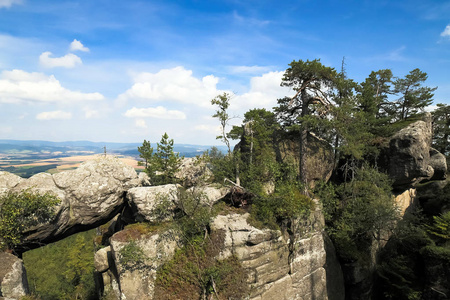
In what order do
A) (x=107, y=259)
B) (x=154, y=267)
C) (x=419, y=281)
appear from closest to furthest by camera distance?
(x=154, y=267) → (x=107, y=259) → (x=419, y=281)

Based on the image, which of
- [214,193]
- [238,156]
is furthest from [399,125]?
[214,193]

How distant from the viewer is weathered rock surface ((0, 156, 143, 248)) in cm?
1734

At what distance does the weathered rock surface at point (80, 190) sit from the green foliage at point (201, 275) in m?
8.83

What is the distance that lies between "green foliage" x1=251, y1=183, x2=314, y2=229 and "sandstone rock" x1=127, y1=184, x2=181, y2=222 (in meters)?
6.18

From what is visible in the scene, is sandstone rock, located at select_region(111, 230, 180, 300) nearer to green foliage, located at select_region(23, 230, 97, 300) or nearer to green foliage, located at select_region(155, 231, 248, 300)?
green foliage, located at select_region(155, 231, 248, 300)

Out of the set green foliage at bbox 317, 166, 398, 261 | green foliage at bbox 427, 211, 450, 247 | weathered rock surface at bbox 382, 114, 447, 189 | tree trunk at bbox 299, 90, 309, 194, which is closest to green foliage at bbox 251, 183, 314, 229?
tree trunk at bbox 299, 90, 309, 194

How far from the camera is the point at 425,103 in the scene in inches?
1410

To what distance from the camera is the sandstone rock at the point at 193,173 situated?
20.7 meters

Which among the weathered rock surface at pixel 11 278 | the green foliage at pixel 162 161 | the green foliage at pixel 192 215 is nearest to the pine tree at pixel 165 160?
the green foliage at pixel 162 161

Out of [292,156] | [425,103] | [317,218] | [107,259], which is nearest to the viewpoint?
[107,259]

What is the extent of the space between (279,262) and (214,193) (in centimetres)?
701

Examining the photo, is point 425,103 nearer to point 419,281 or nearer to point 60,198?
point 419,281

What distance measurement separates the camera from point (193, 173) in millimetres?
21609

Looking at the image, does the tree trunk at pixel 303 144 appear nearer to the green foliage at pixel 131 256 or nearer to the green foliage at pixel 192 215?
the green foliage at pixel 192 215
